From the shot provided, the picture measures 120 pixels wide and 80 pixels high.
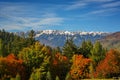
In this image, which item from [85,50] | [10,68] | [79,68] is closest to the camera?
[10,68]

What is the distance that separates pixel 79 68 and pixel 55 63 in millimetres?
14687

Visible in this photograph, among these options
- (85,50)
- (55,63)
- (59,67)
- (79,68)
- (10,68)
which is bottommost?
(79,68)

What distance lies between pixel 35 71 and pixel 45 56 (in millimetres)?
8389

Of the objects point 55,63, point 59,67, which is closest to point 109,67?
point 59,67

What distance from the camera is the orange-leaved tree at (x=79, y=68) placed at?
420 feet

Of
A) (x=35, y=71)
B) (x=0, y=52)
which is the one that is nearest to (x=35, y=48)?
(x=35, y=71)

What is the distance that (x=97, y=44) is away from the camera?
148 metres

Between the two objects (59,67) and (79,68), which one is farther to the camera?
(79,68)

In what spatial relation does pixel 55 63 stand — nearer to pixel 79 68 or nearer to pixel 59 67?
pixel 59 67

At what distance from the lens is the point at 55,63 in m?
120

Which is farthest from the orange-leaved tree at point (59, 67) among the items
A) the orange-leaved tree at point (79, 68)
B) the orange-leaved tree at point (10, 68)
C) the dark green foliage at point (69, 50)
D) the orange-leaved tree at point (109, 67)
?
the dark green foliage at point (69, 50)

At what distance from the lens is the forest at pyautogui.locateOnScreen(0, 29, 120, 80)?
102000 mm

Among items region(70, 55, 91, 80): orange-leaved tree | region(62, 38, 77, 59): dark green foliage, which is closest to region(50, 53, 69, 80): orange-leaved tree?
region(70, 55, 91, 80): orange-leaved tree

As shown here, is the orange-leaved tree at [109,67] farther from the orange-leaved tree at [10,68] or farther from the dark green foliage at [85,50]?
the orange-leaved tree at [10,68]
